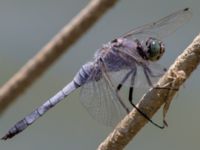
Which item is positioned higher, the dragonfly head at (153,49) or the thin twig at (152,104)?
the dragonfly head at (153,49)

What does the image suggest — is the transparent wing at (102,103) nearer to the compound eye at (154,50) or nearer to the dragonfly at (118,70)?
the dragonfly at (118,70)

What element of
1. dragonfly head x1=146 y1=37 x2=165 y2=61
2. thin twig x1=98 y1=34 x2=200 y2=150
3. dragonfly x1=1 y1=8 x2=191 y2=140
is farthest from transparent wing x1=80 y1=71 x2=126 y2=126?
thin twig x1=98 y1=34 x2=200 y2=150

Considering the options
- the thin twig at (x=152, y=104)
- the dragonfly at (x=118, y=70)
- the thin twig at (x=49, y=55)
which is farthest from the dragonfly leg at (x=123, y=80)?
the thin twig at (x=49, y=55)

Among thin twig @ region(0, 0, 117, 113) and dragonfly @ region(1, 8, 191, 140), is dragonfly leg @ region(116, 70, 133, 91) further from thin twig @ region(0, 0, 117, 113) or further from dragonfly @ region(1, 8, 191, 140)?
thin twig @ region(0, 0, 117, 113)

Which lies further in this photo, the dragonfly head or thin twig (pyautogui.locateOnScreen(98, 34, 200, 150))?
the dragonfly head

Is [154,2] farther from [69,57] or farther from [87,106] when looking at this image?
[87,106]

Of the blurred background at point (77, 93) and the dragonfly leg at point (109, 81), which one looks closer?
the dragonfly leg at point (109, 81)
